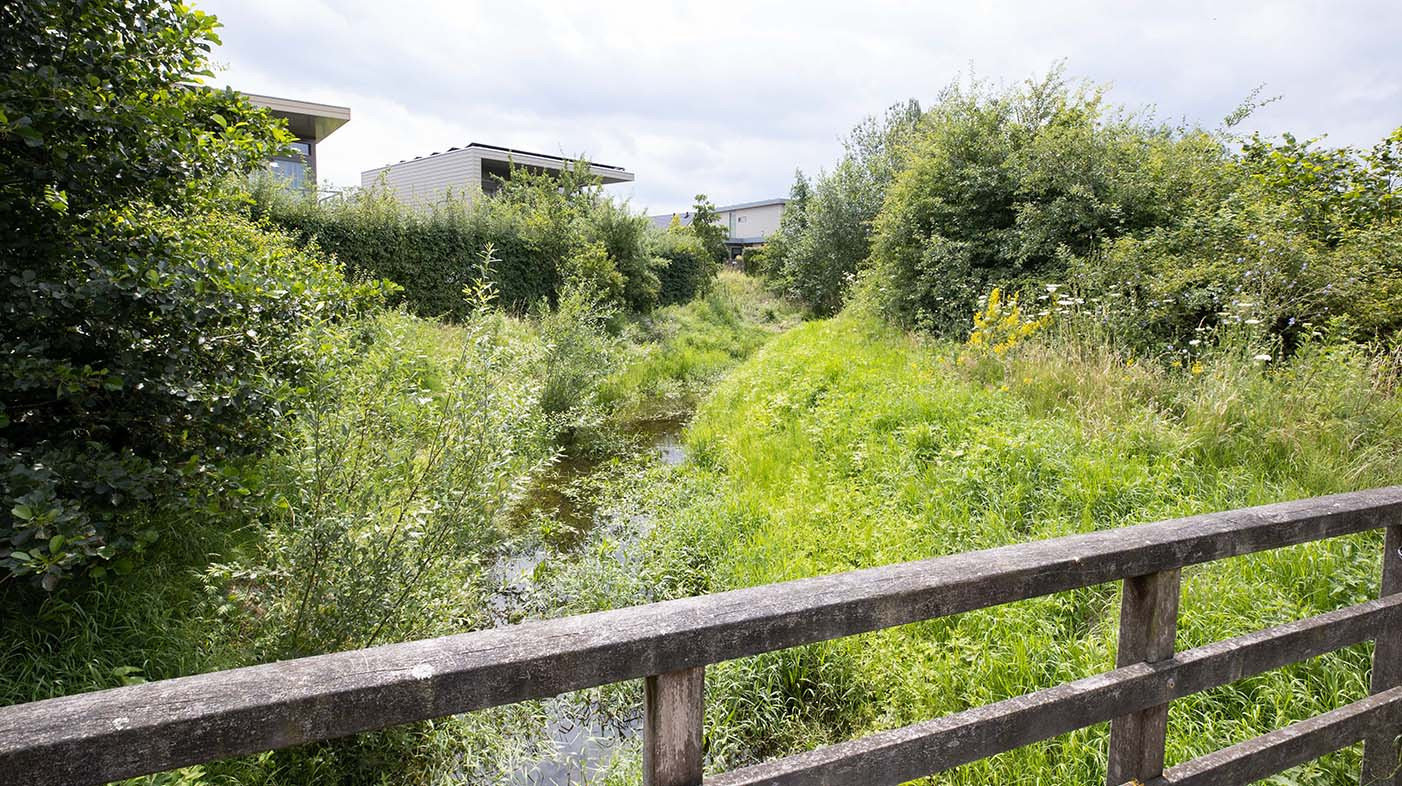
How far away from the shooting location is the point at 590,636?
3.74ft

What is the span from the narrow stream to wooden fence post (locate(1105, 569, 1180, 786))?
2.47m

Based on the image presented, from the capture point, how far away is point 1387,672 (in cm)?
214

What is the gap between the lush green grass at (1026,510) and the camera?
3.35 metres

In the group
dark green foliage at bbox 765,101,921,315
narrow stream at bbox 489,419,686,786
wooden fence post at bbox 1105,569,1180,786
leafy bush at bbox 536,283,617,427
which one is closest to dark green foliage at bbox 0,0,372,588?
narrow stream at bbox 489,419,686,786

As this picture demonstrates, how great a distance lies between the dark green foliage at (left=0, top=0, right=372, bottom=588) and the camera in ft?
8.63

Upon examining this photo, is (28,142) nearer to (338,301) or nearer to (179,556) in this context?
(338,301)

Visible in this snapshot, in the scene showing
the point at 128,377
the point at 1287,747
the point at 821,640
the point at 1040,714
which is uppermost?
the point at 128,377

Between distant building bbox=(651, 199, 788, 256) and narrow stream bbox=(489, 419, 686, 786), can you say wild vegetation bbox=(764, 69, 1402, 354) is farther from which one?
distant building bbox=(651, 199, 788, 256)

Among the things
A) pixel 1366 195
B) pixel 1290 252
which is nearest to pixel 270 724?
pixel 1290 252

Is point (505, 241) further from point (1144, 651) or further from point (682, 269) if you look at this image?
point (1144, 651)

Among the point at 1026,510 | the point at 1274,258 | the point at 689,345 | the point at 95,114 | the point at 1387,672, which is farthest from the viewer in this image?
the point at 689,345

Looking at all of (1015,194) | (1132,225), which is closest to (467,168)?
(1015,194)

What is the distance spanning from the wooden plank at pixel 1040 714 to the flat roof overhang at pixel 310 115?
2373cm

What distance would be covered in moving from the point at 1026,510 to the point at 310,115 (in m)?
23.4
